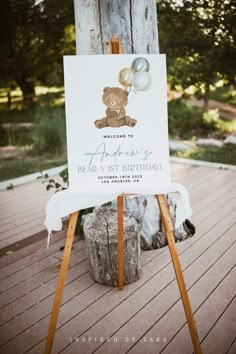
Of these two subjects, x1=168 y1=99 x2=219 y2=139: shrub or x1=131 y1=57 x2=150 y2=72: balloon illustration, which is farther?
x1=168 y1=99 x2=219 y2=139: shrub

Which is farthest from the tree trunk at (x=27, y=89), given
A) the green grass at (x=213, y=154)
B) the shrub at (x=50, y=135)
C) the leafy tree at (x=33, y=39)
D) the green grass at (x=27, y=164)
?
the green grass at (x=213, y=154)

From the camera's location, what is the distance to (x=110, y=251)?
223 cm

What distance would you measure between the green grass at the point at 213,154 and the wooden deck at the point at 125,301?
2464mm

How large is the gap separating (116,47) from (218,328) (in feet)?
5.01

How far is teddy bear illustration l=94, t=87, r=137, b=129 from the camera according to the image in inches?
64.1

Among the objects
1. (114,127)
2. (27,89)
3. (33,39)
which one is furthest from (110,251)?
(27,89)

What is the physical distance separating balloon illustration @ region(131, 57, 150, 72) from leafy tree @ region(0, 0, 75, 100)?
201 inches

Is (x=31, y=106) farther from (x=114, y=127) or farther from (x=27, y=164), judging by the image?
(x=114, y=127)

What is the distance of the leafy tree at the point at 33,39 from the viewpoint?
643 centimetres

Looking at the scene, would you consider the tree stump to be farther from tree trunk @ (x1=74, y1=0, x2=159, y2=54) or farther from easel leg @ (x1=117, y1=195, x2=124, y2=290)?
tree trunk @ (x1=74, y1=0, x2=159, y2=54)

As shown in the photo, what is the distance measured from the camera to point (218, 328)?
1866 mm

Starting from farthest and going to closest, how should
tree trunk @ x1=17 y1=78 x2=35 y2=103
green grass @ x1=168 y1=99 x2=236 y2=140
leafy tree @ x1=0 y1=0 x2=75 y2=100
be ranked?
tree trunk @ x1=17 y1=78 x2=35 y2=103
green grass @ x1=168 y1=99 x2=236 y2=140
leafy tree @ x1=0 y1=0 x2=75 y2=100

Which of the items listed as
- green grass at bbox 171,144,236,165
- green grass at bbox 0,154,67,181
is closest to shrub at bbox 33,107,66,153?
green grass at bbox 0,154,67,181

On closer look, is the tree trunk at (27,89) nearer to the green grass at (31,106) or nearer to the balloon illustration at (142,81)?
the green grass at (31,106)
